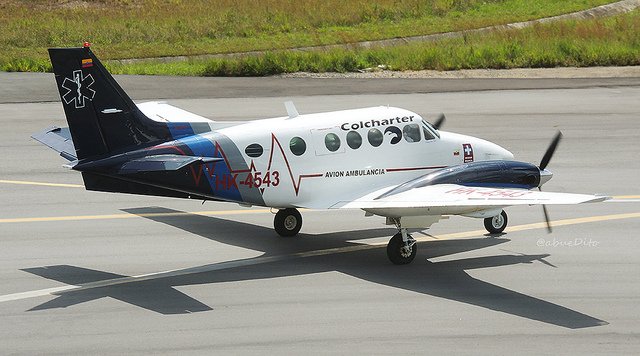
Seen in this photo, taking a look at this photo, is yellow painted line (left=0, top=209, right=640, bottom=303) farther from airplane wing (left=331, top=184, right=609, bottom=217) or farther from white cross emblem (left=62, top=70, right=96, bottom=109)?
white cross emblem (left=62, top=70, right=96, bottom=109)

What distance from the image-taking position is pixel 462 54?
170 feet

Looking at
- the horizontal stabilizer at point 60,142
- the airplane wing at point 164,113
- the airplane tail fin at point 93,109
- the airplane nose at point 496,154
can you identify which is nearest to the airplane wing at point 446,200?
the airplane nose at point 496,154

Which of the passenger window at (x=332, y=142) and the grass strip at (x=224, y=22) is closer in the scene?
the passenger window at (x=332, y=142)

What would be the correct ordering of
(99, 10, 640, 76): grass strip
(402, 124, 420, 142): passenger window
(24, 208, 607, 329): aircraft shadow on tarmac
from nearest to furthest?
(24, 208, 607, 329): aircraft shadow on tarmac → (402, 124, 420, 142): passenger window → (99, 10, 640, 76): grass strip

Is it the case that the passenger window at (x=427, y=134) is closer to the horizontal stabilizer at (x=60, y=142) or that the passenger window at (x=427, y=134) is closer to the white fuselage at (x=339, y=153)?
the white fuselage at (x=339, y=153)

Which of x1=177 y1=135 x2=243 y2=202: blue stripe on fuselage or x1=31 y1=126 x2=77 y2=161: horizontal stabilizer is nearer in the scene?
x1=177 y1=135 x2=243 y2=202: blue stripe on fuselage

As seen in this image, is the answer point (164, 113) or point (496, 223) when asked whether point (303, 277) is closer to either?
point (496, 223)

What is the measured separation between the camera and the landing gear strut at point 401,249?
2169cm

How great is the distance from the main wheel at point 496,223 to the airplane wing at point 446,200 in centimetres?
276

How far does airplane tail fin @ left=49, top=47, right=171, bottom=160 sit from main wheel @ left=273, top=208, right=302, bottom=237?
386 centimetres

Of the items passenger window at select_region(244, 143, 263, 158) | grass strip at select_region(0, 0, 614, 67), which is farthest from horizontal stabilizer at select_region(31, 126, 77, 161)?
grass strip at select_region(0, 0, 614, 67)

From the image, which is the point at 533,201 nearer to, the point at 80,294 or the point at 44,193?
the point at 80,294

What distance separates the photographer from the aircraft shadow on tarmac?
19219mm

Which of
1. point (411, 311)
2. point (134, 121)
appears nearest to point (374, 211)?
point (411, 311)
